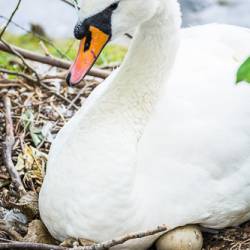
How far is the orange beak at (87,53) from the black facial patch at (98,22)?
0.7 inches

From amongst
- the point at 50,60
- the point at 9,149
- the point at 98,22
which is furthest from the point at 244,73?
the point at 50,60

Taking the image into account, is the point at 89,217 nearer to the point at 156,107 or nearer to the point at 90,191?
the point at 90,191

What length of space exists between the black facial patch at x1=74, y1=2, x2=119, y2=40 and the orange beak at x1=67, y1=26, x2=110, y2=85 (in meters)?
0.02

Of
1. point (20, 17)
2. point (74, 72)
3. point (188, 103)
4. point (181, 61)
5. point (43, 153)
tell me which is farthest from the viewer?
point (20, 17)

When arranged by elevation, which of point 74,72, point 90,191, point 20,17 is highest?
point 74,72

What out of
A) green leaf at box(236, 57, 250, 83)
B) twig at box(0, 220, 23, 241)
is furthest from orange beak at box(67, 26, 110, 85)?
green leaf at box(236, 57, 250, 83)

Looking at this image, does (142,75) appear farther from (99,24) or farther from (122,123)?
(99,24)

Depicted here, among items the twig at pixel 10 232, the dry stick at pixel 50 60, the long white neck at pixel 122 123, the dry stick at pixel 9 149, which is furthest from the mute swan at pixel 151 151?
the dry stick at pixel 50 60

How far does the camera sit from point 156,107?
3.36 metres

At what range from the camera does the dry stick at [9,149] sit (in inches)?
146

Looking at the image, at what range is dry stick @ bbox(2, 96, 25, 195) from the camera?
3.71m

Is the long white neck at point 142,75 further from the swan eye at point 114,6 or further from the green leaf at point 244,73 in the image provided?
the green leaf at point 244,73

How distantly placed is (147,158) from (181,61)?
0.58 m

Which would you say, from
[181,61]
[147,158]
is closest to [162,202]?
[147,158]
